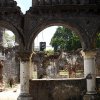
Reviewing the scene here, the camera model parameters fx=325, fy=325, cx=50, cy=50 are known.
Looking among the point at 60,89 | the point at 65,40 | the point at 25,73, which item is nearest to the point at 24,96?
the point at 25,73

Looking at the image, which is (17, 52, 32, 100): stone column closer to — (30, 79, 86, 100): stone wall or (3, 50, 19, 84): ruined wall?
(30, 79, 86, 100): stone wall

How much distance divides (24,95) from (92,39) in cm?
381

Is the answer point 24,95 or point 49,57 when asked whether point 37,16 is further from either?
point 49,57

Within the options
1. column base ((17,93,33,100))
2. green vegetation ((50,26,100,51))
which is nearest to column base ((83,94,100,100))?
column base ((17,93,33,100))

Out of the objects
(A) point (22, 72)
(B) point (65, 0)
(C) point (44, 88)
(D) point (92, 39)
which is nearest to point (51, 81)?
(C) point (44, 88)

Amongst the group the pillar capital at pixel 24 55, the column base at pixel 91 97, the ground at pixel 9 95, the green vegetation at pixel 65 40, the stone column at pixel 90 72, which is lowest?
the ground at pixel 9 95

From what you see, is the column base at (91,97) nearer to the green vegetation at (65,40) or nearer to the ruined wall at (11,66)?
the ruined wall at (11,66)

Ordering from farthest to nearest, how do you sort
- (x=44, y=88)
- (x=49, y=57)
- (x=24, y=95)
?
(x=49, y=57), (x=44, y=88), (x=24, y=95)

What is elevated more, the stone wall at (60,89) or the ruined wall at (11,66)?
the ruined wall at (11,66)

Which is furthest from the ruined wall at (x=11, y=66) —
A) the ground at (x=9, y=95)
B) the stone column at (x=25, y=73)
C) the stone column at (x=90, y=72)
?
the stone column at (x=90, y=72)

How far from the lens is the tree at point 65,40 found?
51.3 m

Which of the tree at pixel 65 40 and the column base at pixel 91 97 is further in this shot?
the tree at pixel 65 40

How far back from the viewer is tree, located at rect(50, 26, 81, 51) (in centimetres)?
5128

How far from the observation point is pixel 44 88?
14.9 metres
